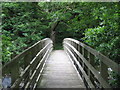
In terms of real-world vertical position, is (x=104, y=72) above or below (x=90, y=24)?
below

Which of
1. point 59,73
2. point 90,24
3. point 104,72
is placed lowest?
point 59,73

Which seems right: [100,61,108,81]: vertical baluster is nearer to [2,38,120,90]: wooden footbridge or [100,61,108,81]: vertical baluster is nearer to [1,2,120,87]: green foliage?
[2,38,120,90]: wooden footbridge

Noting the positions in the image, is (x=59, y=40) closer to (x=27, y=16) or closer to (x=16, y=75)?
(x=27, y=16)

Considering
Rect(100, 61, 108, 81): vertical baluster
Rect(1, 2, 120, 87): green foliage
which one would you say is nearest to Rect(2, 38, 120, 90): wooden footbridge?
Rect(100, 61, 108, 81): vertical baluster

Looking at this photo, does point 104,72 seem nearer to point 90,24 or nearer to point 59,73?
point 59,73

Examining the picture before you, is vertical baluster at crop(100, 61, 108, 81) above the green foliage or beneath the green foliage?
beneath

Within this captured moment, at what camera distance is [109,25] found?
188 inches

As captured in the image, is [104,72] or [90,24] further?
[90,24]

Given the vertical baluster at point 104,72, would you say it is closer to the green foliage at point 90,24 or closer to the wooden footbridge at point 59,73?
the wooden footbridge at point 59,73

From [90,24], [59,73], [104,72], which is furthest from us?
[90,24]

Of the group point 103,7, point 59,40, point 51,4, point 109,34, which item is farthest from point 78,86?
point 59,40

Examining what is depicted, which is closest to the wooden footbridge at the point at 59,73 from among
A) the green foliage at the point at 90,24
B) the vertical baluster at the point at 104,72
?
the vertical baluster at the point at 104,72

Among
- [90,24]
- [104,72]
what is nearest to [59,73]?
[90,24]

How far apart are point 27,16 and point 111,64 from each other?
11.4 m
